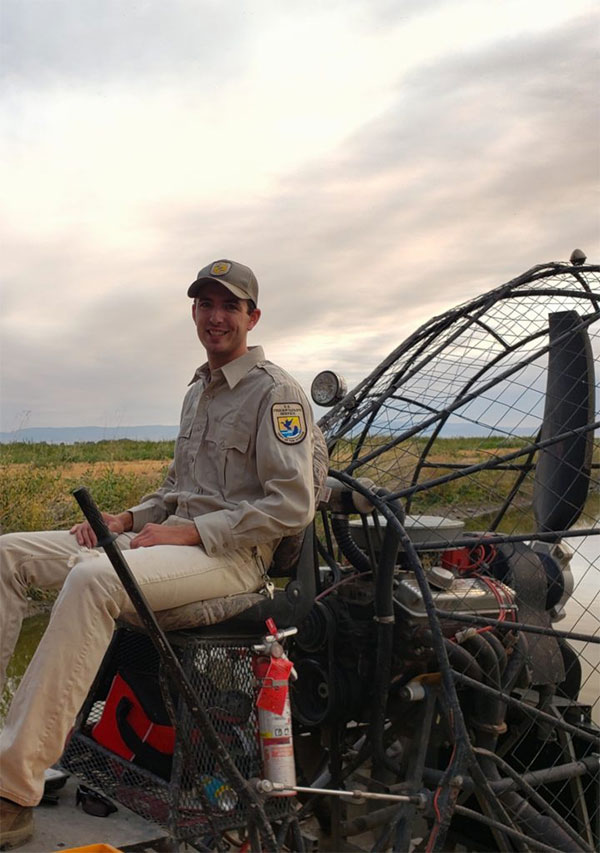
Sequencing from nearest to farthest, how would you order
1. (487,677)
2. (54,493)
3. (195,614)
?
(195,614)
(487,677)
(54,493)

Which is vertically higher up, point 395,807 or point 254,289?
point 254,289

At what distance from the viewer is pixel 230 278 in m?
2.85

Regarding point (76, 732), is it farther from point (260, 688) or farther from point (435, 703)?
point (435, 703)

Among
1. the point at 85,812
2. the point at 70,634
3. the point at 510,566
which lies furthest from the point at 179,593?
the point at 510,566

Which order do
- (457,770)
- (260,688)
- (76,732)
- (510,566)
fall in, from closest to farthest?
(260,688)
(457,770)
(76,732)
(510,566)

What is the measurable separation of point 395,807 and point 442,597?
2.34 ft

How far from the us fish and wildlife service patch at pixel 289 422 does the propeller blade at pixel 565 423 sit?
1.30m

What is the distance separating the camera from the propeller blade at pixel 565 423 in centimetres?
355

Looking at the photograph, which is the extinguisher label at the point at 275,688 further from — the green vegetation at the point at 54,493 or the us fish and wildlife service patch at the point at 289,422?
the green vegetation at the point at 54,493

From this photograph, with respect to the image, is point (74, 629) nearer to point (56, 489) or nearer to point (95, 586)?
point (95, 586)

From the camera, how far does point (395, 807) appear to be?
2.89 metres

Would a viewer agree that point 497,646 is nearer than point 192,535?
No

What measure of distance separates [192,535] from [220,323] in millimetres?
740

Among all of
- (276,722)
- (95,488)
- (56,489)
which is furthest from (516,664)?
(95,488)
